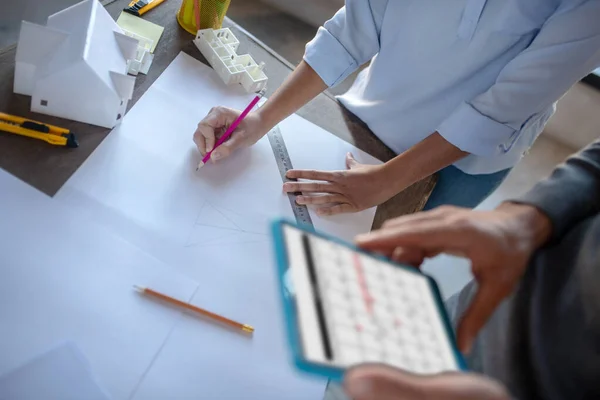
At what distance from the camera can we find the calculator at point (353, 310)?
393 mm

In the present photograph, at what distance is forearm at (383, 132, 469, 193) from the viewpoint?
0.84 meters

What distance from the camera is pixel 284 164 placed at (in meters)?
0.85

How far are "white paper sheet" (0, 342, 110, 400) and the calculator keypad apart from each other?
0.97 feet

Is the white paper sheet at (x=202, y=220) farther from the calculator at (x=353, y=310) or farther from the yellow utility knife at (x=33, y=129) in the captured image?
the calculator at (x=353, y=310)

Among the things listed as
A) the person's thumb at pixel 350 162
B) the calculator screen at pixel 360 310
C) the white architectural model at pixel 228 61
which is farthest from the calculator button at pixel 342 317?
the white architectural model at pixel 228 61

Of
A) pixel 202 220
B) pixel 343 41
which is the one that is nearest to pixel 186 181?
pixel 202 220

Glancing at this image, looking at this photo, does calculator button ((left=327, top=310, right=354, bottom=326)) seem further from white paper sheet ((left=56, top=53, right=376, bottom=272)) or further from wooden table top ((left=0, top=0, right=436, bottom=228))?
wooden table top ((left=0, top=0, right=436, bottom=228))

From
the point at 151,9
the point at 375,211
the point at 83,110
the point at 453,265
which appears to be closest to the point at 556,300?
the point at 375,211

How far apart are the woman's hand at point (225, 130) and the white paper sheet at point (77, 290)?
8.5 inches

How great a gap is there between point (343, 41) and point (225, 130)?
0.87ft

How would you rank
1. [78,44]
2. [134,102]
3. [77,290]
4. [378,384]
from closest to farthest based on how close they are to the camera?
[378,384]
[77,290]
[78,44]
[134,102]

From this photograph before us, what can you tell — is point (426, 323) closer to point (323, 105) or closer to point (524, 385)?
point (524, 385)

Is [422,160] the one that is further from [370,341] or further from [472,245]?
[370,341]

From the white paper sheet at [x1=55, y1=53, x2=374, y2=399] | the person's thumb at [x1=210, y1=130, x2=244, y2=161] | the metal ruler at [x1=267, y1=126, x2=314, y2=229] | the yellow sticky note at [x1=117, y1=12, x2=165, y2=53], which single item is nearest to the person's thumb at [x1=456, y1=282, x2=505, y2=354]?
the white paper sheet at [x1=55, y1=53, x2=374, y2=399]
